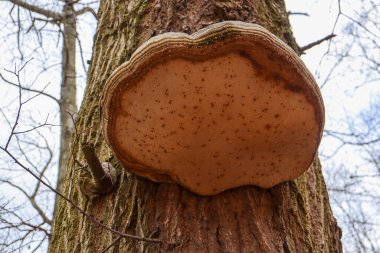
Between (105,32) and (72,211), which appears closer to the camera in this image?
(72,211)

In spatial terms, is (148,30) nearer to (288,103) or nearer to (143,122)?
(143,122)

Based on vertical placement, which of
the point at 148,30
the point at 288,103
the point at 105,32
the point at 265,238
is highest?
the point at 105,32

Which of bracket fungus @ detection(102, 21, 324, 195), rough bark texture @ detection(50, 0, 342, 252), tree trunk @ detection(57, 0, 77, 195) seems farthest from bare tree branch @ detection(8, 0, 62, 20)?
bracket fungus @ detection(102, 21, 324, 195)

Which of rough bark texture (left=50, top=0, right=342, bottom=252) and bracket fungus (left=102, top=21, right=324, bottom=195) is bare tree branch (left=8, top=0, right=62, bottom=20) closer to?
rough bark texture (left=50, top=0, right=342, bottom=252)

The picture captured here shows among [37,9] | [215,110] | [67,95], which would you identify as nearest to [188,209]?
[215,110]

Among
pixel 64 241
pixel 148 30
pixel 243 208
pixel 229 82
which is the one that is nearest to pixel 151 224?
pixel 243 208

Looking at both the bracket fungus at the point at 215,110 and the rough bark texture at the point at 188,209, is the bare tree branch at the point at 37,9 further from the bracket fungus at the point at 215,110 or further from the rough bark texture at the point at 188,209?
the bracket fungus at the point at 215,110

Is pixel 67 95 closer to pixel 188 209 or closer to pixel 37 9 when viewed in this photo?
pixel 37 9

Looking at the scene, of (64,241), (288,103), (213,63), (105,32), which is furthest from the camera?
(105,32)
